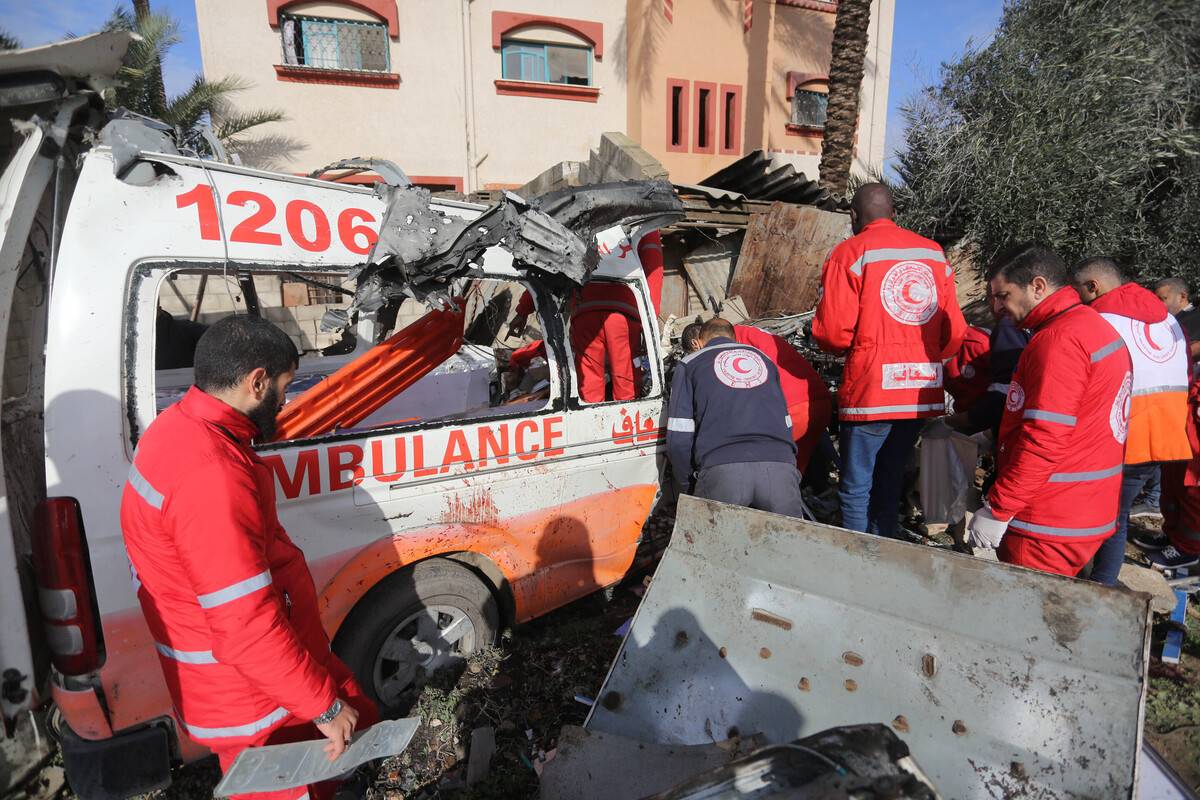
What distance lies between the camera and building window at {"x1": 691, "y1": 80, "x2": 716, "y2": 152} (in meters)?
13.8

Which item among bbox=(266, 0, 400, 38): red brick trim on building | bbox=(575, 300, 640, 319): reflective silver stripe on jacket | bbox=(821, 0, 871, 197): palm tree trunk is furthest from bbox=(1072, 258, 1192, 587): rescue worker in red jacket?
bbox=(266, 0, 400, 38): red brick trim on building

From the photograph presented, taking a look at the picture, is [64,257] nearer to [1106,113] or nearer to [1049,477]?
[1049,477]

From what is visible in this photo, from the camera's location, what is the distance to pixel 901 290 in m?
3.37

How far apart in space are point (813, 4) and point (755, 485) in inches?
576

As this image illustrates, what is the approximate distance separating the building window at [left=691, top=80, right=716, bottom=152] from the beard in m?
13.5

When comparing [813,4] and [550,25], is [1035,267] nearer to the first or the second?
[550,25]

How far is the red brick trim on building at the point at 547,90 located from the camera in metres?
12.2

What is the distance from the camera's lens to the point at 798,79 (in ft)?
47.0

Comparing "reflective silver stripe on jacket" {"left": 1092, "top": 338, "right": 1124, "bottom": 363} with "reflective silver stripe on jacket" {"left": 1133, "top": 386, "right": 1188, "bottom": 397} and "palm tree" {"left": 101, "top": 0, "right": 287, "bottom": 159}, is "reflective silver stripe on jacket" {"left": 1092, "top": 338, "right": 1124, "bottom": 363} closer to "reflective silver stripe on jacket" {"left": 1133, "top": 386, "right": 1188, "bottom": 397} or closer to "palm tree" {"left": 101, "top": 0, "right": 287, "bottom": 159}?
"reflective silver stripe on jacket" {"left": 1133, "top": 386, "right": 1188, "bottom": 397}

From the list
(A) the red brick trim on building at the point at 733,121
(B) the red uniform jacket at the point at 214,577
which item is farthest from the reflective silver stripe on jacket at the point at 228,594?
(A) the red brick trim on building at the point at 733,121

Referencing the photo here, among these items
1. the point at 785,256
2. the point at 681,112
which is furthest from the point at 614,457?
the point at 681,112

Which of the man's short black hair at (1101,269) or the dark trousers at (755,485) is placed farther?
the man's short black hair at (1101,269)

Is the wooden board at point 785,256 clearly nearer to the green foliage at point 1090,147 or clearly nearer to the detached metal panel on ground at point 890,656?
the green foliage at point 1090,147

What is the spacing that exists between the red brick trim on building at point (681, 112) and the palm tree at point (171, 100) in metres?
7.34
